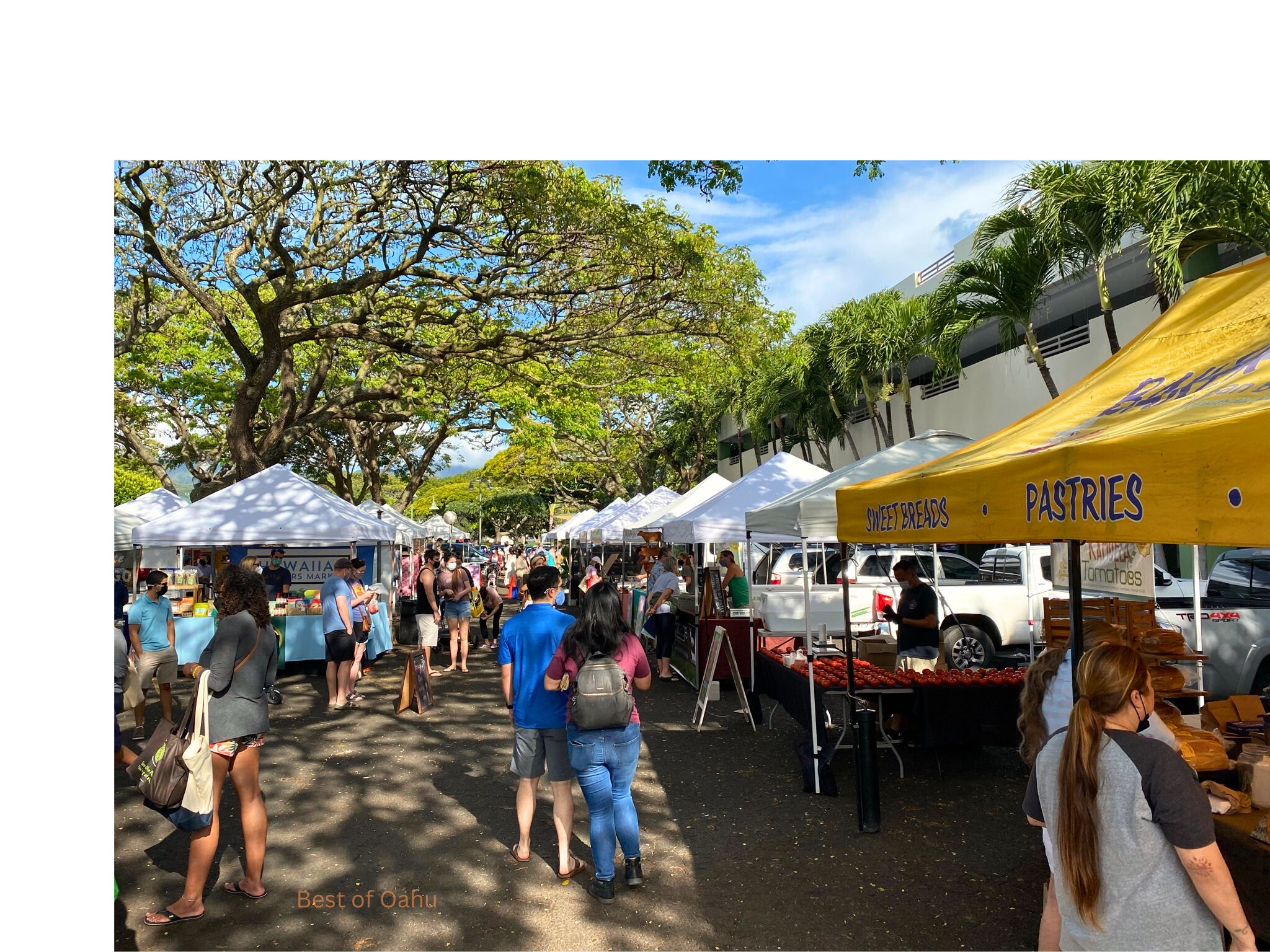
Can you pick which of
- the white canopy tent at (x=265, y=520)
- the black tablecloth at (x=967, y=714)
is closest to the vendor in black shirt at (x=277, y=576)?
the white canopy tent at (x=265, y=520)

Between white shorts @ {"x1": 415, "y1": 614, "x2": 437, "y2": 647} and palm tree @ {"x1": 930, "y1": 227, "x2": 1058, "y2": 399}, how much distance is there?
9518mm

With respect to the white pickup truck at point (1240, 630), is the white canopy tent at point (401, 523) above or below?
above

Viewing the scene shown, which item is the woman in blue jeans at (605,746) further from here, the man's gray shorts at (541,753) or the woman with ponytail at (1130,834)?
the woman with ponytail at (1130,834)

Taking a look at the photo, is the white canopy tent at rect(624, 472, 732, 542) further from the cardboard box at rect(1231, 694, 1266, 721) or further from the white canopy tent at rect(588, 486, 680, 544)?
the cardboard box at rect(1231, 694, 1266, 721)

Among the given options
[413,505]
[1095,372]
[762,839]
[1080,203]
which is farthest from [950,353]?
[413,505]

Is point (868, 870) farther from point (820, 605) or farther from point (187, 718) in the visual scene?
point (820, 605)

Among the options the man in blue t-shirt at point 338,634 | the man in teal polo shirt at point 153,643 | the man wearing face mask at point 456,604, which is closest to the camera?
the man in teal polo shirt at point 153,643

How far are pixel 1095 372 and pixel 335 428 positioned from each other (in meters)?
32.1

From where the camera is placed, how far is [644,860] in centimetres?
552

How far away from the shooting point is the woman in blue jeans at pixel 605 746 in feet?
16.0

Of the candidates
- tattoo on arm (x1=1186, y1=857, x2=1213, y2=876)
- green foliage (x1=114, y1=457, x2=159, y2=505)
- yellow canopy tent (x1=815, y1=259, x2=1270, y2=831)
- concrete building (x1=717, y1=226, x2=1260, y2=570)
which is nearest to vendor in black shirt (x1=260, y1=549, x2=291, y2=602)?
yellow canopy tent (x1=815, y1=259, x2=1270, y2=831)

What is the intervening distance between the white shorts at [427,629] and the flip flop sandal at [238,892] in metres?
6.95

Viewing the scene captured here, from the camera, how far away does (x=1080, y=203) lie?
1238 cm

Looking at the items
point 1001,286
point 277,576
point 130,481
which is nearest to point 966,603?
point 1001,286
